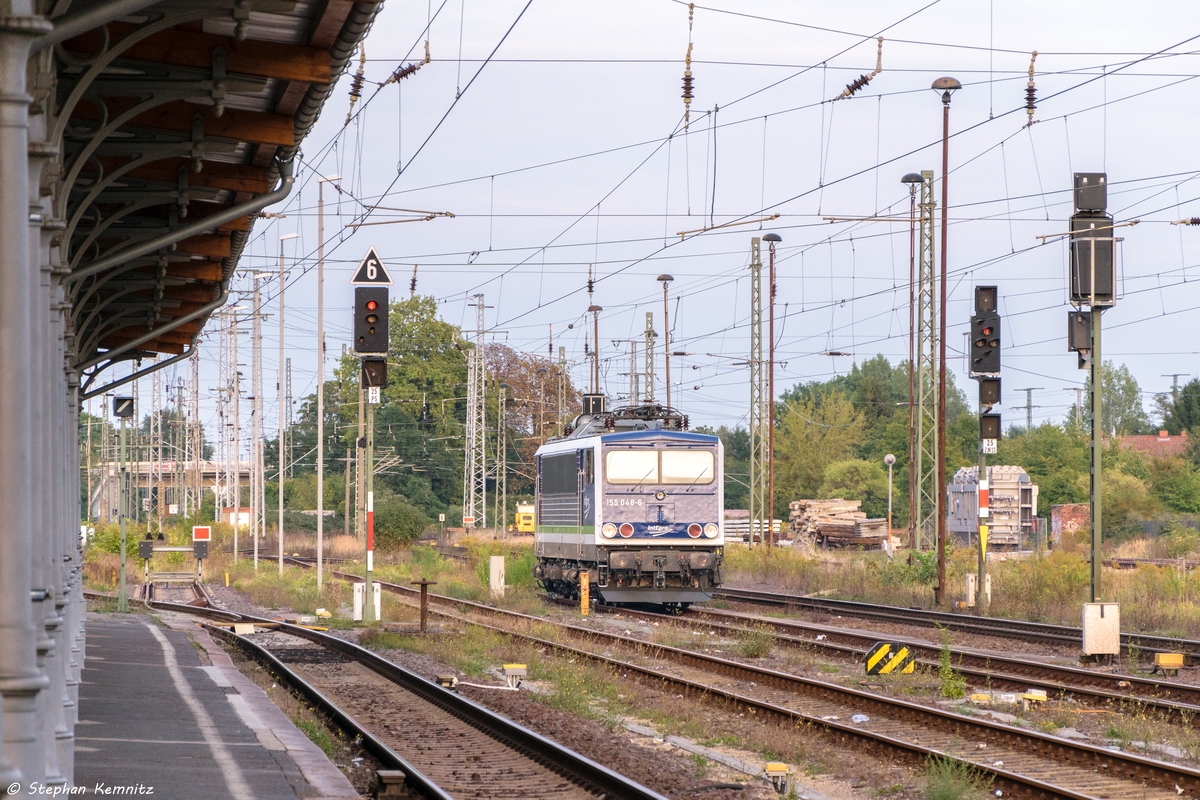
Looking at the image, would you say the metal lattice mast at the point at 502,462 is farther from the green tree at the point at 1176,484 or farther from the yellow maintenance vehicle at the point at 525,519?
the green tree at the point at 1176,484

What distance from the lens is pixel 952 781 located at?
948cm

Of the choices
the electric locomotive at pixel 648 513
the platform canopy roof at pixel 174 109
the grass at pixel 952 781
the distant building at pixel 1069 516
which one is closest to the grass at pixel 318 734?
the platform canopy roof at pixel 174 109

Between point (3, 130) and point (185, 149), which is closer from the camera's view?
point (3, 130)

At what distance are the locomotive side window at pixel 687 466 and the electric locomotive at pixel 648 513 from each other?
20mm

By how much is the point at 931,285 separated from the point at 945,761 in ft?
67.4

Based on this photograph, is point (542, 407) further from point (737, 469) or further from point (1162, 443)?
point (1162, 443)

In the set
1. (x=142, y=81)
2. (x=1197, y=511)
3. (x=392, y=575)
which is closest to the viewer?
(x=142, y=81)

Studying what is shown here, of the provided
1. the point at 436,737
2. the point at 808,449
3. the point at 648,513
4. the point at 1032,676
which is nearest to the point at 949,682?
the point at 1032,676

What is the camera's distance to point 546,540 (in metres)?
30.3

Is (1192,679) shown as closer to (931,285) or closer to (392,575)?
(931,285)

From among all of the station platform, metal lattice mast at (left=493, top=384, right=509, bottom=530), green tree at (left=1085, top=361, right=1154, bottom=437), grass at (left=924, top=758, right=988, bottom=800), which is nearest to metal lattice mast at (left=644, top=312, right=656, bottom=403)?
metal lattice mast at (left=493, top=384, right=509, bottom=530)

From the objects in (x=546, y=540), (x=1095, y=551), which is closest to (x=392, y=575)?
(x=546, y=540)

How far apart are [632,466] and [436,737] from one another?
43.8ft

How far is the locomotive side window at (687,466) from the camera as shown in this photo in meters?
26.1
